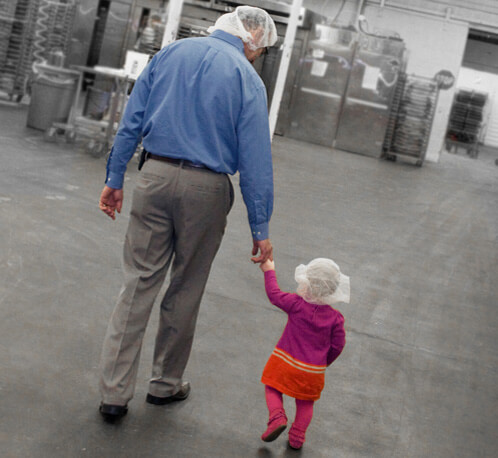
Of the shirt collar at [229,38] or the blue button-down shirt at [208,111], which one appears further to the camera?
the shirt collar at [229,38]

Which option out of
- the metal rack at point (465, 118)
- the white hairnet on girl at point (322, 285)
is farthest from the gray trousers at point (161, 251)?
the metal rack at point (465, 118)

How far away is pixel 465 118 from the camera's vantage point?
27.2m

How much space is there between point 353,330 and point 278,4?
12173 millimetres

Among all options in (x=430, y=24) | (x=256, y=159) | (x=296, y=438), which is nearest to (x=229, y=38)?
(x=256, y=159)

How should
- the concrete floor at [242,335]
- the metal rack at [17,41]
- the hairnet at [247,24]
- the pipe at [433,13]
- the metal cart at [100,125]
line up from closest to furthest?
the hairnet at [247,24] < the concrete floor at [242,335] < the metal cart at [100,125] < the metal rack at [17,41] < the pipe at [433,13]

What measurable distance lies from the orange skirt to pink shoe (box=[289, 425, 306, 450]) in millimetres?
152

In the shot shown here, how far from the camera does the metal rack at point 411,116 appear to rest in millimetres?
18891

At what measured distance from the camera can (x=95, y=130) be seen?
12117 millimetres

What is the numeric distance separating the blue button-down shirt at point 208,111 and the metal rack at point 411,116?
1631cm

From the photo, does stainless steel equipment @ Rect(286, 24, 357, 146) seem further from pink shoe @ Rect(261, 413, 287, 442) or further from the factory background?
pink shoe @ Rect(261, 413, 287, 442)

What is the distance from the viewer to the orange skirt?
309 cm

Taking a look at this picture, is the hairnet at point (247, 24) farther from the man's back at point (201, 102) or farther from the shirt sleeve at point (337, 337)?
the shirt sleeve at point (337, 337)

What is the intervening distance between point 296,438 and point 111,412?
2.59ft

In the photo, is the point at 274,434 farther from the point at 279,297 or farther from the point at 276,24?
the point at 276,24
